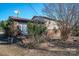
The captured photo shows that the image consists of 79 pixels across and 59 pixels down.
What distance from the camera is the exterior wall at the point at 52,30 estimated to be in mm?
9102

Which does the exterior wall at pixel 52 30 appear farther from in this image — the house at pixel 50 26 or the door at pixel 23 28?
the door at pixel 23 28

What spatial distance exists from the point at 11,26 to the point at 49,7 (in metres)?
0.62

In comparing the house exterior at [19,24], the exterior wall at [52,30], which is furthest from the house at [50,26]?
the house exterior at [19,24]

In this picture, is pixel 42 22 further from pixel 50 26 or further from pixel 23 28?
pixel 23 28

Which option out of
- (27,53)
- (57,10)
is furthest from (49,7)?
(27,53)

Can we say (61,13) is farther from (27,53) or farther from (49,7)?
(27,53)

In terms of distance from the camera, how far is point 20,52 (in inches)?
359

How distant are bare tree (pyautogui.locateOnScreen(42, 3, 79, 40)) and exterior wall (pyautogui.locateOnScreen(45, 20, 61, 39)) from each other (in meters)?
0.06

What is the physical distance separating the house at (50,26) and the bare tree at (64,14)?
6 centimetres

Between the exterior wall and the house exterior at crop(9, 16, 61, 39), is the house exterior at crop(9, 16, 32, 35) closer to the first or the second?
the house exterior at crop(9, 16, 61, 39)

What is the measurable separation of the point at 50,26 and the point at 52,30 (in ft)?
0.24

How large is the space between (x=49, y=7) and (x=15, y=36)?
653 millimetres

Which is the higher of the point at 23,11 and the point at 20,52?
the point at 23,11

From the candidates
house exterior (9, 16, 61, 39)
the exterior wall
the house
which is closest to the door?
house exterior (9, 16, 61, 39)
